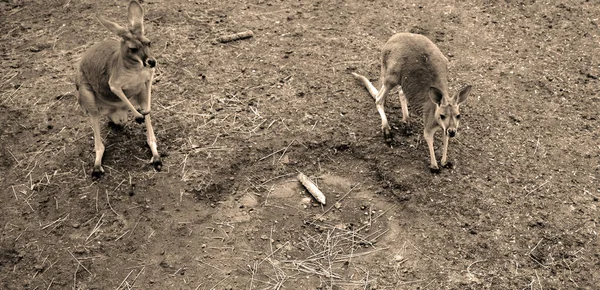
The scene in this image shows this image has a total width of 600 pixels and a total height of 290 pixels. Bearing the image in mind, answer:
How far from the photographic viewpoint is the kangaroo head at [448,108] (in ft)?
14.8

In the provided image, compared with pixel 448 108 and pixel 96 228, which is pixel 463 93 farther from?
pixel 96 228

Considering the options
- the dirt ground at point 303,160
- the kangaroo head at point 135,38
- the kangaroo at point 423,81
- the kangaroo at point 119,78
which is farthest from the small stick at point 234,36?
the kangaroo head at point 135,38

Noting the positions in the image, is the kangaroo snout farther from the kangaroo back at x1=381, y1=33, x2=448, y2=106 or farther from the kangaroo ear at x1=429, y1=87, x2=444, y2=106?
the kangaroo ear at x1=429, y1=87, x2=444, y2=106

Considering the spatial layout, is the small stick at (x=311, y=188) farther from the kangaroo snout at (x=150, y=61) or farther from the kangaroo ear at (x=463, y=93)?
the kangaroo snout at (x=150, y=61)

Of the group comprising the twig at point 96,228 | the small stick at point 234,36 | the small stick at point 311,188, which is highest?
the small stick at point 234,36

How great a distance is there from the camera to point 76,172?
4867 mm

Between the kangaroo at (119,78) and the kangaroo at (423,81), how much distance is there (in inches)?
83.1

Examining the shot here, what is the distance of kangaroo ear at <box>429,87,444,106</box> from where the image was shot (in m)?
4.57

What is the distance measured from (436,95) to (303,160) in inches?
50.8

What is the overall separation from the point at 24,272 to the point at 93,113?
1398 mm

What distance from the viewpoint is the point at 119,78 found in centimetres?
448

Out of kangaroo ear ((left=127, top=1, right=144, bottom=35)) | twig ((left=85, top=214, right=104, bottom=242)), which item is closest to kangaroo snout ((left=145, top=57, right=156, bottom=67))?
kangaroo ear ((left=127, top=1, right=144, bottom=35))

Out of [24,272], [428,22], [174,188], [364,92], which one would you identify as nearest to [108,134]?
[174,188]

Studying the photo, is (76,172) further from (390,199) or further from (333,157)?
(390,199)
